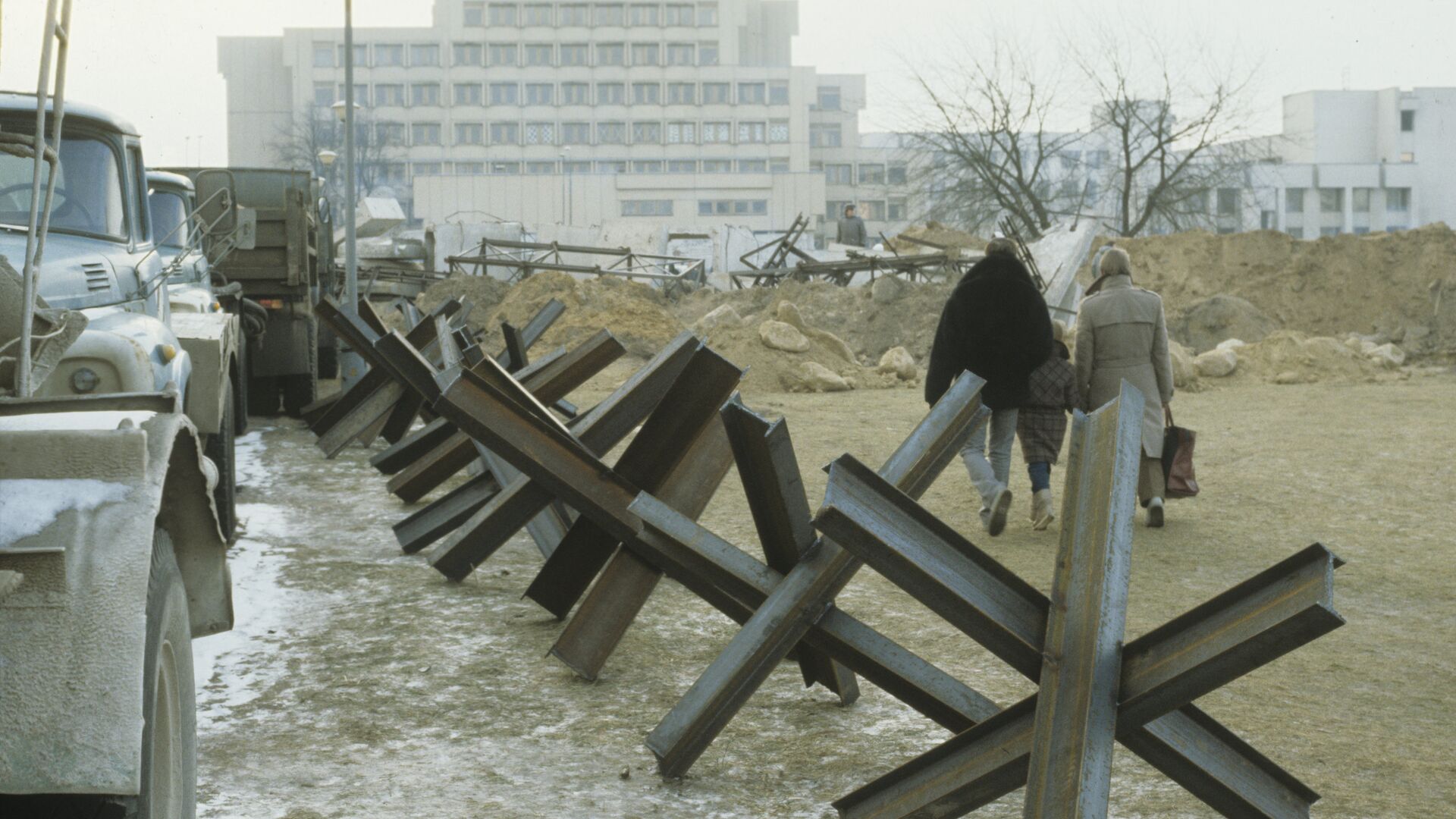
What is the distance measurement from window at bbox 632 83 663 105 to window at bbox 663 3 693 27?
4674mm

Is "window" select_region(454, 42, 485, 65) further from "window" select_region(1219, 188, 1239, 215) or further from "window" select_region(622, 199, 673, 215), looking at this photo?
"window" select_region(1219, 188, 1239, 215)

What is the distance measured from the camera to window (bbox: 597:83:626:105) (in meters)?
107

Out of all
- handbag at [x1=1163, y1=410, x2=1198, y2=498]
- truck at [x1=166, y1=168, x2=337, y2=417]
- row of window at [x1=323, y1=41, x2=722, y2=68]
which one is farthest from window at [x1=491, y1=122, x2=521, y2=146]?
handbag at [x1=1163, y1=410, x2=1198, y2=498]

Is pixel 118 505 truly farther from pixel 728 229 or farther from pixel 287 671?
pixel 728 229

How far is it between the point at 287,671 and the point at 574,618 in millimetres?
1121

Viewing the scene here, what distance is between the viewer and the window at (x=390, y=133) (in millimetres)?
101744

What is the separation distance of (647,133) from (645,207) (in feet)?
34.0

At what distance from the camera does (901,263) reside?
31.4 meters

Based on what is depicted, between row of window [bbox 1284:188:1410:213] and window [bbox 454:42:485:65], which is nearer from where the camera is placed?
row of window [bbox 1284:188:1410:213]

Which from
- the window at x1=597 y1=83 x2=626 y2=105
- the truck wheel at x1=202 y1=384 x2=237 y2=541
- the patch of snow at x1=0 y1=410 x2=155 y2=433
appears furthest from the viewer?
the window at x1=597 y1=83 x2=626 y2=105

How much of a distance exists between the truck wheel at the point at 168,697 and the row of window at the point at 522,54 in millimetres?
107142

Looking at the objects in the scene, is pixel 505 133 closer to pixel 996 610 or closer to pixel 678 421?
pixel 678 421

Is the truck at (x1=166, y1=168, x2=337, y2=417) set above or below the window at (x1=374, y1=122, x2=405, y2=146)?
below

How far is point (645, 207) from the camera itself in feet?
321
